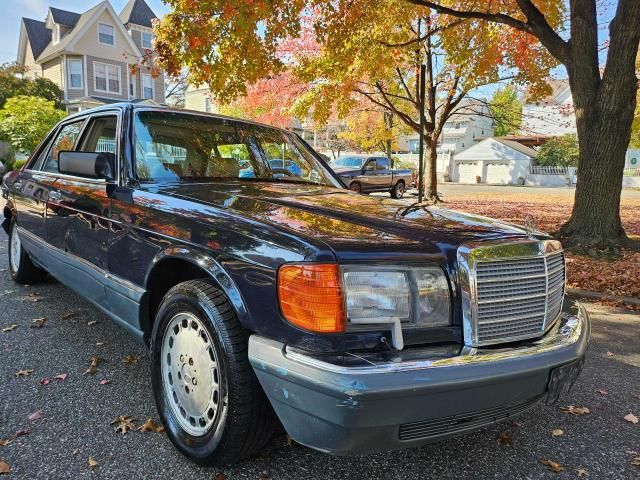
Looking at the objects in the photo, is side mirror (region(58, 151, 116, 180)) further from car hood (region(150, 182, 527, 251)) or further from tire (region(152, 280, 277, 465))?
tire (region(152, 280, 277, 465))

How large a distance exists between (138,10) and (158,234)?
3609cm

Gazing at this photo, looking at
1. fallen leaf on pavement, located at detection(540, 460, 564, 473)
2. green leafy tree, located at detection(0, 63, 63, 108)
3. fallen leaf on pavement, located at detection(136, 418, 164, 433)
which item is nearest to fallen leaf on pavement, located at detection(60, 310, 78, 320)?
fallen leaf on pavement, located at detection(136, 418, 164, 433)

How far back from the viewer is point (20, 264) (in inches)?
196

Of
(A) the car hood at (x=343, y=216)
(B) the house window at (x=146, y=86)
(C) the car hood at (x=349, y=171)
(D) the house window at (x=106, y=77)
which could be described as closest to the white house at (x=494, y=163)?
(C) the car hood at (x=349, y=171)

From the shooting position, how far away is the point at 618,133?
690cm

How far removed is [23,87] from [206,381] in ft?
101

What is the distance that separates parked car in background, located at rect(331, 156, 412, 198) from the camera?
65.9 feet

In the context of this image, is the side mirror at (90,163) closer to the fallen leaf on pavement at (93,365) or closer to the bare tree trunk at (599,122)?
the fallen leaf on pavement at (93,365)

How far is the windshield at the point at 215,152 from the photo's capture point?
10.1ft

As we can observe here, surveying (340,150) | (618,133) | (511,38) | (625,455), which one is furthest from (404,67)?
(340,150)

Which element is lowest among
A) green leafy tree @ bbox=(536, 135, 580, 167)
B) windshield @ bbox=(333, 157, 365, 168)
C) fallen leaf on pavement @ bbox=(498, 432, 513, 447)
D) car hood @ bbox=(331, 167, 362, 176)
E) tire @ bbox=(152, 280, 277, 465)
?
fallen leaf on pavement @ bbox=(498, 432, 513, 447)

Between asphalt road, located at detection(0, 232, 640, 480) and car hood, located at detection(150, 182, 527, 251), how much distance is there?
1.10 metres

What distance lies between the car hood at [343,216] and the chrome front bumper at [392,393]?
1.58ft

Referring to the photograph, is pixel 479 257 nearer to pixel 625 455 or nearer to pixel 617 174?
pixel 625 455
